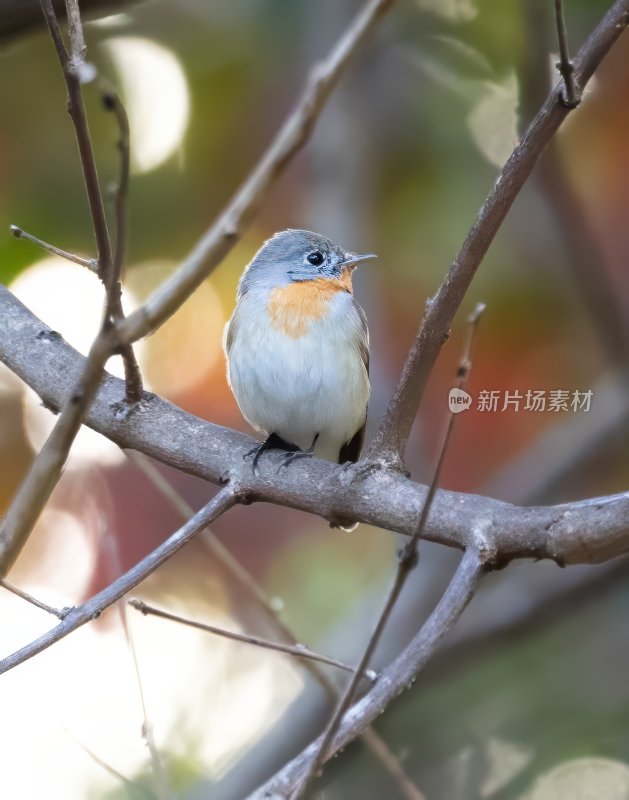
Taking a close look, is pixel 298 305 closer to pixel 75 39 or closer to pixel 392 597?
pixel 75 39

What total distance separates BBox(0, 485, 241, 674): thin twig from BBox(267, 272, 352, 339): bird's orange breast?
70.7 inches

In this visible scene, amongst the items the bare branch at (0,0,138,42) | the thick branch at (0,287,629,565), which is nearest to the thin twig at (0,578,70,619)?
the thick branch at (0,287,629,565)

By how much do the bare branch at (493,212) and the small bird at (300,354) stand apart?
1.73 m

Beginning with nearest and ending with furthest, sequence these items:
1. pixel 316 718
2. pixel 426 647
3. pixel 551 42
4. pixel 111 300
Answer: pixel 111 300, pixel 426 647, pixel 316 718, pixel 551 42

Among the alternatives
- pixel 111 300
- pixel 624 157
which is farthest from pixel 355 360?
pixel 111 300

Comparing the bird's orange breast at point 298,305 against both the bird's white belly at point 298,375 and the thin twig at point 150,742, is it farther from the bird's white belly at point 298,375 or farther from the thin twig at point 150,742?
the thin twig at point 150,742

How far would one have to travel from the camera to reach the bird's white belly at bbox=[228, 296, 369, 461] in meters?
4.10

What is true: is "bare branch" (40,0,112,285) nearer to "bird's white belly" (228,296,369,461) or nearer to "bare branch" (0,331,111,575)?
"bare branch" (0,331,111,575)

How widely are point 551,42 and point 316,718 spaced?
11.2ft

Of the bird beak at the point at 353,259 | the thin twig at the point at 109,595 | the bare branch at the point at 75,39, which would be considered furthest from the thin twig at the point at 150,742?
the bird beak at the point at 353,259

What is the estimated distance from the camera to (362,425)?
4.50 m

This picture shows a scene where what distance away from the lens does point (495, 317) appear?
5.19m

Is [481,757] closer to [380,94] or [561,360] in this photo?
[561,360]

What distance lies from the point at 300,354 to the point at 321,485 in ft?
4.74
